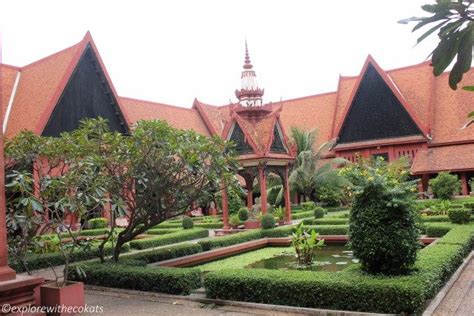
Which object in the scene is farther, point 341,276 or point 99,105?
point 99,105

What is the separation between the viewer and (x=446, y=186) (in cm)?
2359

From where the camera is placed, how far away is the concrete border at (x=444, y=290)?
21.2ft

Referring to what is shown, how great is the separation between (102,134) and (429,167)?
75.6 ft

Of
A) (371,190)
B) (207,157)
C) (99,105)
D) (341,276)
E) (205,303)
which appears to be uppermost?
(99,105)

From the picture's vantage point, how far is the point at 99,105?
2584cm

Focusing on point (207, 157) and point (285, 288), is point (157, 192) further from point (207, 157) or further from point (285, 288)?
point (285, 288)

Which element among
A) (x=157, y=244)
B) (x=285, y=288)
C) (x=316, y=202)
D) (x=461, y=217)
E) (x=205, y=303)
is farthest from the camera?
(x=316, y=202)

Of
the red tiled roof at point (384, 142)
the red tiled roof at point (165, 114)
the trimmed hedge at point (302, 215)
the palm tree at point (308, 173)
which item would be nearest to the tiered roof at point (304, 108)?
the red tiled roof at point (165, 114)

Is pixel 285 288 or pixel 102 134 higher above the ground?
pixel 102 134

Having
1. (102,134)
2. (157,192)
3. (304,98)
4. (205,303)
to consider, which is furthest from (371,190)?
(304,98)

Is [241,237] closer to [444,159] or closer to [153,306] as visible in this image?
[153,306]

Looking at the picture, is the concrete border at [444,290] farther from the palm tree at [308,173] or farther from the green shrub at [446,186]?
the palm tree at [308,173]

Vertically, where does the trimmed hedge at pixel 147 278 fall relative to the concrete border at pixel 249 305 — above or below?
above

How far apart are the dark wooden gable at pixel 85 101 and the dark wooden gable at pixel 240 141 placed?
30.6 ft
